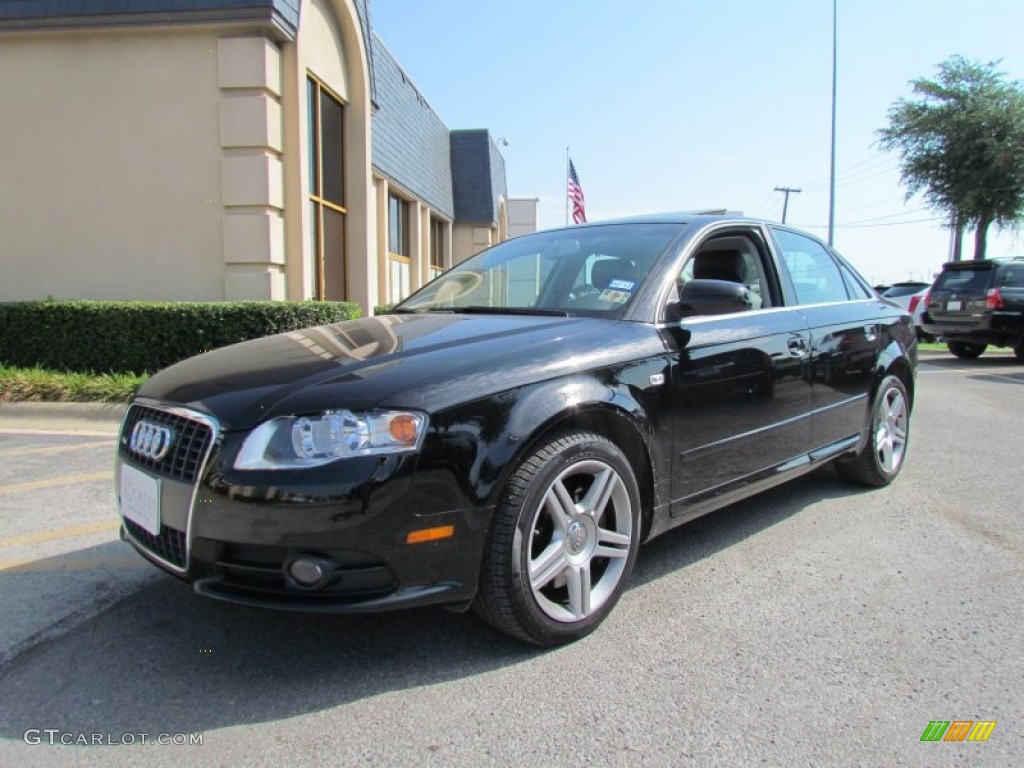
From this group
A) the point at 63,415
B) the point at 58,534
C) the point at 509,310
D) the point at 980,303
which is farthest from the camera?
the point at 980,303

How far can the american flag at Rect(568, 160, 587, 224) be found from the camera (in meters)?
25.7

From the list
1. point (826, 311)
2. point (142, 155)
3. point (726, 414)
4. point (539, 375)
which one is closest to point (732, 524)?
point (726, 414)

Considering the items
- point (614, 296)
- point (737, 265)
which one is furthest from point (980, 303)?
point (614, 296)

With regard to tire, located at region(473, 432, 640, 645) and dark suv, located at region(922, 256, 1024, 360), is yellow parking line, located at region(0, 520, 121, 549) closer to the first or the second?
tire, located at region(473, 432, 640, 645)

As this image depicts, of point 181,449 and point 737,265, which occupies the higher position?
point 737,265

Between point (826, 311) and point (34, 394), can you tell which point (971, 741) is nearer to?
point (826, 311)

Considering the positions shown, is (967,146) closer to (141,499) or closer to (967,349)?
(967,349)

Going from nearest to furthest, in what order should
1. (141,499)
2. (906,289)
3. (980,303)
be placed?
1. (141,499)
2. (980,303)
3. (906,289)

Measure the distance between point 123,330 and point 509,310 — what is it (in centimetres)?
623

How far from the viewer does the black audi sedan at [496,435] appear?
7.29 ft

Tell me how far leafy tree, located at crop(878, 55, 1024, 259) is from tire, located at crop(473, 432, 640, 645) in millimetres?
28279

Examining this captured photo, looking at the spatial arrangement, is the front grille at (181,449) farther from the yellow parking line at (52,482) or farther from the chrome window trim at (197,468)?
the yellow parking line at (52,482)

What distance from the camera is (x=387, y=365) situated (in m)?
2.49

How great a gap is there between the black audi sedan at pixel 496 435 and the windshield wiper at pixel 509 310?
0.01 meters
